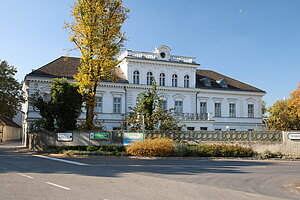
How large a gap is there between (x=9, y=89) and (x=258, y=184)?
1452 inches

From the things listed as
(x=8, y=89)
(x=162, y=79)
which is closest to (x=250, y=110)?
(x=162, y=79)

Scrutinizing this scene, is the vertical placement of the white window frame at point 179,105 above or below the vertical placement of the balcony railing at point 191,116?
above

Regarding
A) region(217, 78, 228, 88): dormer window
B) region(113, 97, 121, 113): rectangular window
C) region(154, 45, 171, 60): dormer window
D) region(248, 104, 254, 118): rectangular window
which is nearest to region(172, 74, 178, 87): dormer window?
region(154, 45, 171, 60): dormer window

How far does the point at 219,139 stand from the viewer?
2748 cm

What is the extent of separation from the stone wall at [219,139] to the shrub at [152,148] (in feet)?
7.71

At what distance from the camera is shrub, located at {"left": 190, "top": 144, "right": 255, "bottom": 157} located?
977 inches

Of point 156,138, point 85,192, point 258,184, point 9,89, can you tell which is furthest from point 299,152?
point 9,89

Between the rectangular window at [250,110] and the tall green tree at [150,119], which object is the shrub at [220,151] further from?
the rectangular window at [250,110]

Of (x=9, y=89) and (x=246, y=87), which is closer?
(x=9, y=89)

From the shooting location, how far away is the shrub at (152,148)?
23.8m

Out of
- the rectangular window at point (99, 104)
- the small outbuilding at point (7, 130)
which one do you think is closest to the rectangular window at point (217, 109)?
the rectangular window at point (99, 104)

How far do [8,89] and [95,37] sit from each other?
800 inches

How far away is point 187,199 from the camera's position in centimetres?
861

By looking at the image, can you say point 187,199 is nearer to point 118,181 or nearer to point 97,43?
point 118,181
